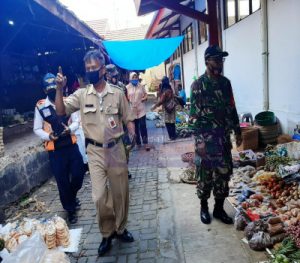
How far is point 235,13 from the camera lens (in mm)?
8930

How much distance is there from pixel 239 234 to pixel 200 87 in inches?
71.6

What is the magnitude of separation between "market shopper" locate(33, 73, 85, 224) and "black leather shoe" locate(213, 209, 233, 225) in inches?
79.1

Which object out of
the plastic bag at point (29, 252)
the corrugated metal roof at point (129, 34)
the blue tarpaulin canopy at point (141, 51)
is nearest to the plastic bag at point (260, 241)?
the plastic bag at point (29, 252)

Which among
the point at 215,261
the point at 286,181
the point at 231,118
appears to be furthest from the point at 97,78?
the point at 286,181

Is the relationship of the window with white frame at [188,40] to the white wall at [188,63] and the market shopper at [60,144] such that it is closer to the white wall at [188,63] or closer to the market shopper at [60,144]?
the white wall at [188,63]

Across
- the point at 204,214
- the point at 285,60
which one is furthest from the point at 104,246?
the point at 285,60

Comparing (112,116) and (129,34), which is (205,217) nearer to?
(112,116)

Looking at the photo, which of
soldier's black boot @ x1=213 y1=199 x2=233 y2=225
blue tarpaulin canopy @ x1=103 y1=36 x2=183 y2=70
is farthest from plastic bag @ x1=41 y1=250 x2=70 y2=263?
blue tarpaulin canopy @ x1=103 y1=36 x2=183 y2=70

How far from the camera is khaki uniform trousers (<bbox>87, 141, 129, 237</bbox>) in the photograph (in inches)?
139

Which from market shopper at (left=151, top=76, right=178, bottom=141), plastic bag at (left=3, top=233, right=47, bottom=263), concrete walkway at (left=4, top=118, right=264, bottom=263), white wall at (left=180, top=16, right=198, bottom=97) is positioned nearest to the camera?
plastic bag at (left=3, top=233, right=47, bottom=263)

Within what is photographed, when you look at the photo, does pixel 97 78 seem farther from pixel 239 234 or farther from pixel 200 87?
pixel 239 234

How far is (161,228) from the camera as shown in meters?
4.13

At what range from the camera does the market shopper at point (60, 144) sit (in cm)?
439

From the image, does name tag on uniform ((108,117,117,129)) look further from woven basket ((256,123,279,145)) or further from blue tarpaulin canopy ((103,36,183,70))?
blue tarpaulin canopy ((103,36,183,70))
